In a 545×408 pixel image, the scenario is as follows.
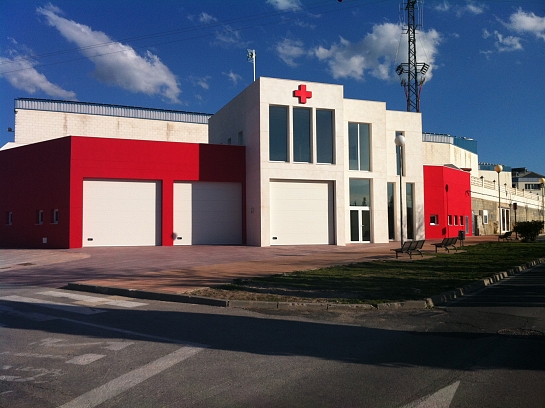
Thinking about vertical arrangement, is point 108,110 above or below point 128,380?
above

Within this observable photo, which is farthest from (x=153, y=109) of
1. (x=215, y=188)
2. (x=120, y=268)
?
(x=120, y=268)

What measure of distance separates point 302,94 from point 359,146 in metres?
5.76

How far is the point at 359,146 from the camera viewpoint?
3219cm

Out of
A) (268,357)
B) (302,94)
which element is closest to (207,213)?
(302,94)

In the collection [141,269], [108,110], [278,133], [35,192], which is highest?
[108,110]

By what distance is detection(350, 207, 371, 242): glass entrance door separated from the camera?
31656 mm

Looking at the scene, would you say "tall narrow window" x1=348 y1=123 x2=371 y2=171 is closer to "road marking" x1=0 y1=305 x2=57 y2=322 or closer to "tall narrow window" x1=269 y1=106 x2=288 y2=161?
"tall narrow window" x1=269 y1=106 x2=288 y2=161

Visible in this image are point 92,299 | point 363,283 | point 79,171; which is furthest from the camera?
point 79,171

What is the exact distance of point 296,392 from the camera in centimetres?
476

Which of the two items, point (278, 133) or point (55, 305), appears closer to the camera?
point (55, 305)

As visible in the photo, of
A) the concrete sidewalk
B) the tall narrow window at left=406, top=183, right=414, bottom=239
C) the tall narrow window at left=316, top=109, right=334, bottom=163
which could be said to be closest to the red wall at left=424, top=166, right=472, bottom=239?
the tall narrow window at left=406, top=183, right=414, bottom=239

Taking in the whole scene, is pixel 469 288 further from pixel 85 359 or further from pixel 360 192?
pixel 360 192

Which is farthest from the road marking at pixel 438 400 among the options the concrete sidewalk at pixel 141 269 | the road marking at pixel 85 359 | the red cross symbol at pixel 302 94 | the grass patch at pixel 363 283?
the red cross symbol at pixel 302 94

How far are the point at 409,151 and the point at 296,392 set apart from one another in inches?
1288
